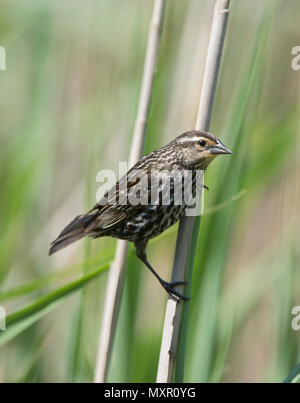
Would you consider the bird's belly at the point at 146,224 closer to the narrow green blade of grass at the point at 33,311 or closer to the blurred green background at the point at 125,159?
the blurred green background at the point at 125,159

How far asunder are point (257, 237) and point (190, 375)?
111cm

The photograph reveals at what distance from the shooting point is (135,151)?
1767mm

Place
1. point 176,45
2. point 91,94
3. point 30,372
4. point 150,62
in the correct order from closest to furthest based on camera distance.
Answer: point 150,62, point 30,372, point 176,45, point 91,94

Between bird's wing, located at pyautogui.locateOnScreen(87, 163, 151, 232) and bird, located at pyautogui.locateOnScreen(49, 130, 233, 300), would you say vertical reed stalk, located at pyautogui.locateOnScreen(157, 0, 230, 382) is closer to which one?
bird, located at pyautogui.locateOnScreen(49, 130, 233, 300)

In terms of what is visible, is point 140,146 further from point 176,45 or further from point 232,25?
point 232,25

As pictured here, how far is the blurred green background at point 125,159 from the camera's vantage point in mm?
1801

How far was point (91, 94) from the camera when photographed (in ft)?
8.96

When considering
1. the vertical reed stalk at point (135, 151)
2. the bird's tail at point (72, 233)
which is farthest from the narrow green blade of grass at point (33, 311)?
the bird's tail at point (72, 233)

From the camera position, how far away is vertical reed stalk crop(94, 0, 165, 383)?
172 cm

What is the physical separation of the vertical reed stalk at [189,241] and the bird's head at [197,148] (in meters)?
0.10

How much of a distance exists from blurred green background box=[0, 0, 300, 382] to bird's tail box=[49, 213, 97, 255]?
0.26ft

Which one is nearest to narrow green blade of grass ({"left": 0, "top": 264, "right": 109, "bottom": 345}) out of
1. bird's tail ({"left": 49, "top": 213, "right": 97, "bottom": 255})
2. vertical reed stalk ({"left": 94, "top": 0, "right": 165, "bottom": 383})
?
vertical reed stalk ({"left": 94, "top": 0, "right": 165, "bottom": 383})

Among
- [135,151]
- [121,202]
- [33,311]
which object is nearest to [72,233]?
[121,202]

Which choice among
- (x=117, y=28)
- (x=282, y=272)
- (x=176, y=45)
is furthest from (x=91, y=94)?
A: (x=282, y=272)
